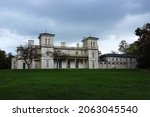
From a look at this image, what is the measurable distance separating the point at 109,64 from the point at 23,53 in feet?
112

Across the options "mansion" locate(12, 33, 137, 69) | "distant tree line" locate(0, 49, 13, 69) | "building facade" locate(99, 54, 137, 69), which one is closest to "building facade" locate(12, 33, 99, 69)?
"mansion" locate(12, 33, 137, 69)

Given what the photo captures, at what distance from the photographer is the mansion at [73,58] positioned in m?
76.0

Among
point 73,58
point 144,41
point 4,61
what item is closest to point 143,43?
point 144,41

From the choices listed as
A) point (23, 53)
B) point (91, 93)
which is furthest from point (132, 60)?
point (91, 93)

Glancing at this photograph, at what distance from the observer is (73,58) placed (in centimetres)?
7906

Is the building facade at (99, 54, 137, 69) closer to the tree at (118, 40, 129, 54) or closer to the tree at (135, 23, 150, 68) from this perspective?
the tree at (118, 40, 129, 54)

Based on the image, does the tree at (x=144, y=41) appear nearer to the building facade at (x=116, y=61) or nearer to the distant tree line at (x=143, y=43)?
the distant tree line at (x=143, y=43)

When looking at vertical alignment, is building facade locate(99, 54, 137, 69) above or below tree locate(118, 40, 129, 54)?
below

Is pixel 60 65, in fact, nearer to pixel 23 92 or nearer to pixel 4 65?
pixel 4 65

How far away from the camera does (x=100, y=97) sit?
16.1 meters

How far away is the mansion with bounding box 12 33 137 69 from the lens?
249 feet

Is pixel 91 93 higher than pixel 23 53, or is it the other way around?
pixel 23 53

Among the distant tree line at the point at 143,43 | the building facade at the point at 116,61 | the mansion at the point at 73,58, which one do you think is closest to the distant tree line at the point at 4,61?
the mansion at the point at 73,58

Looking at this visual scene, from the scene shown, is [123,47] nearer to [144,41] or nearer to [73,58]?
[73,58]
